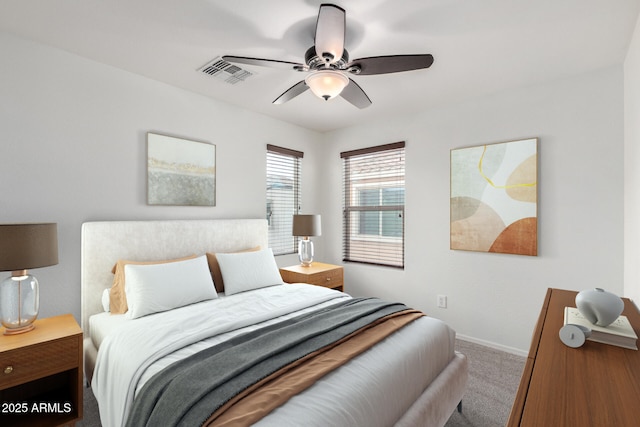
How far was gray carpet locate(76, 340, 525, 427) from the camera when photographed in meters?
2.04

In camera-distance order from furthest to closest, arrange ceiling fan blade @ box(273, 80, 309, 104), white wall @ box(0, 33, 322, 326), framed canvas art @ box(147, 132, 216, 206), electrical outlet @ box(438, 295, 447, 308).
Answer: electrical outlet @ box(438, 295, 447, 308)
framed canvas art @ box(147, 132, 216, 206)
ceiling fan blade @ box(273, 80, 309, 104)
white wall @ box(0, 33, 322, 326)

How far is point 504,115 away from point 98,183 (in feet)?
12.0

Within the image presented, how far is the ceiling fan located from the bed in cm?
152

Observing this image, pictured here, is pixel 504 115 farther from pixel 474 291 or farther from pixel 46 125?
pixel 46 125

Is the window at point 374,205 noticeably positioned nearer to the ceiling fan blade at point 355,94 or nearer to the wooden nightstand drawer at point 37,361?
the ceiling fan blade at point 355,94

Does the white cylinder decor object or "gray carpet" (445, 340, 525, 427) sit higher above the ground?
the white cylinder decor object

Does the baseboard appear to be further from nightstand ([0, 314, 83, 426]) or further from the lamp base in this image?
the lamp base

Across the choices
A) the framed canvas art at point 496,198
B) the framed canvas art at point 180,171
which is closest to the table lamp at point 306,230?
the framed canvas art at point 180,171

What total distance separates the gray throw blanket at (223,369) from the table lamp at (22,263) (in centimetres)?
107

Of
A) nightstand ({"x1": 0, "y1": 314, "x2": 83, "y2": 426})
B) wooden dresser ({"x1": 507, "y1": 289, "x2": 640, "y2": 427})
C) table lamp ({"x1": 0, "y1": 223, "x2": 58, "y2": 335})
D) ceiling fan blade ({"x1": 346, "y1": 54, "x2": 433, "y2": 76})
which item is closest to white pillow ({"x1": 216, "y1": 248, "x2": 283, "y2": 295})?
nightstand ({"x1": 0, "y1": 314, "x2": 83, "y2": 426})

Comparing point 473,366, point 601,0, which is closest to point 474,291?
point 473,366

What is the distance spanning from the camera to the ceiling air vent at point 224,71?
8.17 feet

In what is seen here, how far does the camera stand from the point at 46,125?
2.27 m

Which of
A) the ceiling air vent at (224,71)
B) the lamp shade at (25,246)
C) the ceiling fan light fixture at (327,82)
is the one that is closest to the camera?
the lamp shade at (25,246)
